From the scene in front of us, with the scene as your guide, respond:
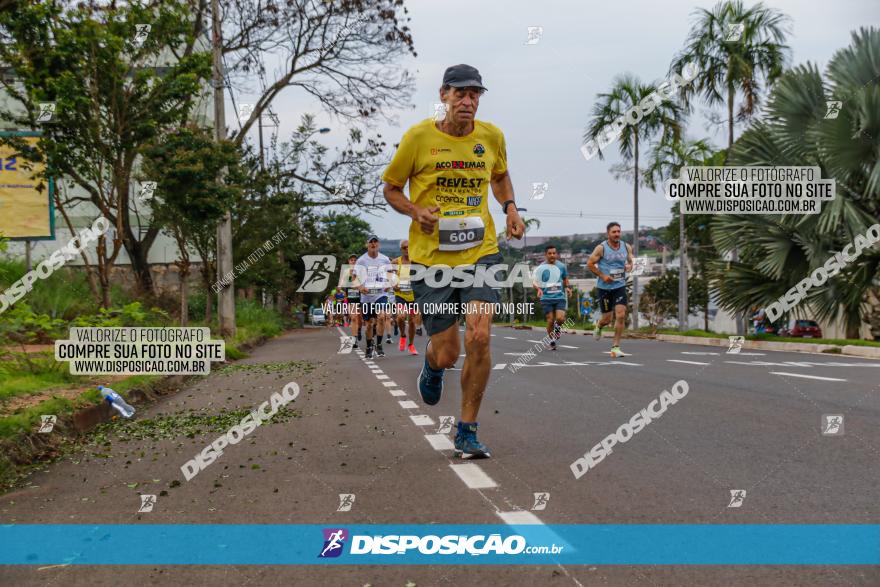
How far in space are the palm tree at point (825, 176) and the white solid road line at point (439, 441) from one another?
13175 mm

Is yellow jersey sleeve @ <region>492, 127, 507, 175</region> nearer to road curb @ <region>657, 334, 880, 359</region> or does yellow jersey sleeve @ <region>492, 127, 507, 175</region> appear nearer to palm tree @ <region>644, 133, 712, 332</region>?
road curb @ <region>657, 334, 880, 359</region>

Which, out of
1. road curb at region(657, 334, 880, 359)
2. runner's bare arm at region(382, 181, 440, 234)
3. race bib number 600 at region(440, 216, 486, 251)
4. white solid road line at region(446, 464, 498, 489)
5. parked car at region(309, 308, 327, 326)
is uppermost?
runner's bare arm at region(382, 181, 440, 234)

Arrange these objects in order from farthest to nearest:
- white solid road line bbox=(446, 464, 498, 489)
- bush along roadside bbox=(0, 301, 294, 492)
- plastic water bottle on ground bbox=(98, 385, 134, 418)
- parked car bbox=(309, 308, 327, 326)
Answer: parked car bbox=(309, 308, 327, 326)
plastic water bottle on ground bbox=(98, 385, 134, 418)
bush along roadside bbox=(0, 301, 294, 492)
white solid road line bbox=(446, 464, 498, 489)

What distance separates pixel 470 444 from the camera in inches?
238

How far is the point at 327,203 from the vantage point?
100 ft

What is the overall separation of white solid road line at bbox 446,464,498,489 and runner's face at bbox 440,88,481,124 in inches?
85.4

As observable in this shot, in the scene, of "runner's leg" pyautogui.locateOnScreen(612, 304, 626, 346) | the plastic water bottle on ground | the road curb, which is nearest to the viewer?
the plastic water bottle on ground

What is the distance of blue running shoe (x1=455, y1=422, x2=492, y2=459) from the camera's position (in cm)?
603

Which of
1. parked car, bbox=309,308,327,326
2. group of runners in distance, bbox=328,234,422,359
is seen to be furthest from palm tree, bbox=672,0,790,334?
parked car, bbox=309,308,327,326

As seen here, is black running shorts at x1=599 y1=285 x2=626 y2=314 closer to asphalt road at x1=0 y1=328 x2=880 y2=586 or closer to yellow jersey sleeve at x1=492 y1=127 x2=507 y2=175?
asphalt road at x1=0 y1=328 x2=880 y2=586

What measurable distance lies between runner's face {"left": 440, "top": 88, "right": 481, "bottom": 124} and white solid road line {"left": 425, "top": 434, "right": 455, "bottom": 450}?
7.44ft

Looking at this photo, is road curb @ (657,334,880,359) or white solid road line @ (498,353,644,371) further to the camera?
road curb @ (657,334,880,359)

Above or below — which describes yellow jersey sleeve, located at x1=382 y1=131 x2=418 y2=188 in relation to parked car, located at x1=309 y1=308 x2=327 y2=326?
above

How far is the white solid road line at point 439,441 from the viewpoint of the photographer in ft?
21.7
